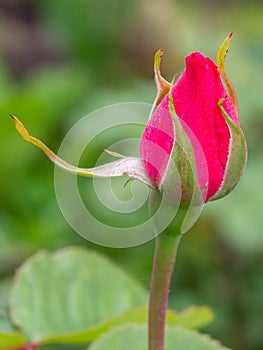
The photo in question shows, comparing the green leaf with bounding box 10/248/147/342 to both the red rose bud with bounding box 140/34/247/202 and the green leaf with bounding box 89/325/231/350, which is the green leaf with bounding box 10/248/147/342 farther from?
the red rose bud with bounding box 140/34/247/202

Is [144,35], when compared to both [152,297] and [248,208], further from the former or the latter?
[152,297]

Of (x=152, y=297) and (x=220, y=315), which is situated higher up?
(x=220, y=315)

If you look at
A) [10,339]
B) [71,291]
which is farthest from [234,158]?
[71,291]

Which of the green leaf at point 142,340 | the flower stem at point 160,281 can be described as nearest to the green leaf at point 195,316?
the green leaf at point 142,340

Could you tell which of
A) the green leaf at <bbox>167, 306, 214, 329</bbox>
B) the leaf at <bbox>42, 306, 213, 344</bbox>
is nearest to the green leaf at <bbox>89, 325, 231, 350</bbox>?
the leaf at <bbox>42, 306, 213, 344</bbox>

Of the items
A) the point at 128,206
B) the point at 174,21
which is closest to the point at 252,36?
the point at 174,21

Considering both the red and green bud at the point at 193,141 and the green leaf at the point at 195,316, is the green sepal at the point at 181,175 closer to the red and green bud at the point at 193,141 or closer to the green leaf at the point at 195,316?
the red and green bud at the point at 193,141

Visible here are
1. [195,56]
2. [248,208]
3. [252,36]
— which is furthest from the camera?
[252,36]
